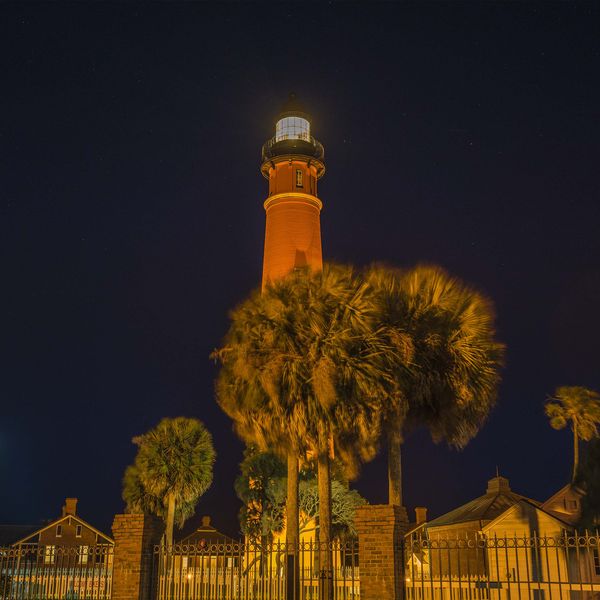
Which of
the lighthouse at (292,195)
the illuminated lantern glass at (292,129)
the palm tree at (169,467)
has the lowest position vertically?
the palm tree at (169,467)

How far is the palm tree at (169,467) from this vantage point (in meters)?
42.3

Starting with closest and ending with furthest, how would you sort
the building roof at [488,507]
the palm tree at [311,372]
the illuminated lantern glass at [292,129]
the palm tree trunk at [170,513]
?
the palm tree at [311,372], the palm tree trunk at [170,513], the building roof at [488,507], the illuminated lantern glass at [292,129]

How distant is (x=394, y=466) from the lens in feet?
71.9

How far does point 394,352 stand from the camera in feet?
69.8

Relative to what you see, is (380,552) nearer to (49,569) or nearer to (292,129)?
(49,569)

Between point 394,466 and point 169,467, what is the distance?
75.1 ft

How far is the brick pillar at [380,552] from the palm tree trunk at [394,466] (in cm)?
535

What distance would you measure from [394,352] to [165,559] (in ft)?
25.2

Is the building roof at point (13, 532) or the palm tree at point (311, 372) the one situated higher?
the palm tree at point (311, 372)

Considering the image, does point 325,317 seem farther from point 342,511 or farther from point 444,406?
point 342,511

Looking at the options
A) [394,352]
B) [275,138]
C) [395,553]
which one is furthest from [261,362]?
[275,138]

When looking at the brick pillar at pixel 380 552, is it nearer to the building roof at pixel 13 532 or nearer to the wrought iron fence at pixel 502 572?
the wrought iron fence at pixel 502 572

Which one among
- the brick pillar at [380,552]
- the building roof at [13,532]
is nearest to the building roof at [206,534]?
the building roof at [13,532]

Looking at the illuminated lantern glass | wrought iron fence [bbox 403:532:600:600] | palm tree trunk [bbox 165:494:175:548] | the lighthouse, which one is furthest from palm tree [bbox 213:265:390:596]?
the illuminated lantern glass
